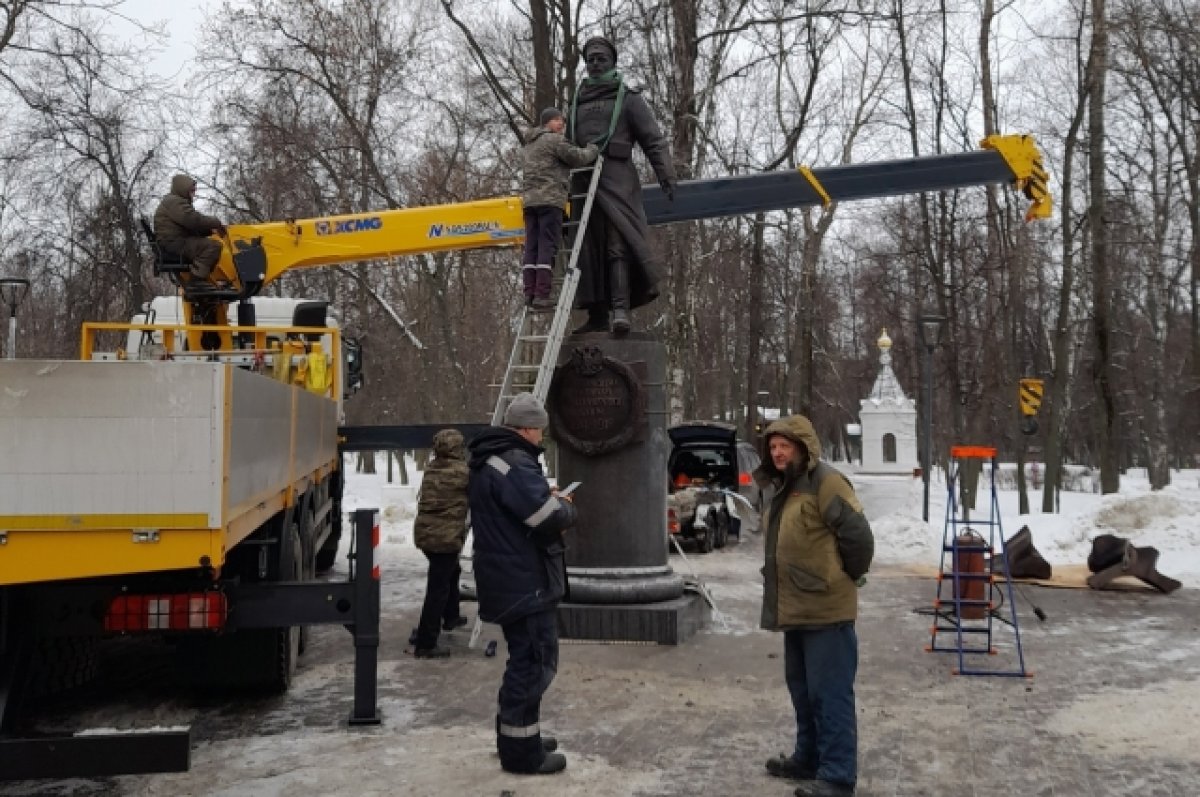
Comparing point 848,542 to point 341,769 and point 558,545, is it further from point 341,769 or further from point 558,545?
point 341,769

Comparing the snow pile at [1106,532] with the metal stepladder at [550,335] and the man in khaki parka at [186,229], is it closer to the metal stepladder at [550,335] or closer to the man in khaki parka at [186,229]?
the metal stepladder at [550,335]

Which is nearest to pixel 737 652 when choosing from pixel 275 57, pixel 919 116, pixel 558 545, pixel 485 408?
pixel 558 545

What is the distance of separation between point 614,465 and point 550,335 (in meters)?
1.24

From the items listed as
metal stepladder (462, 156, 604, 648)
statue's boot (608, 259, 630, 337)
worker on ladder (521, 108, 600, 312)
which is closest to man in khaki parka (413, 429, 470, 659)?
metal stepladder (462, 156, 604, 648)

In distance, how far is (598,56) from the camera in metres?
10.0

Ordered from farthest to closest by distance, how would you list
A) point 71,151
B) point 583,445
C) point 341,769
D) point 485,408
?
point 485,408 → point 71,151 → point 583,445 → point 341,769

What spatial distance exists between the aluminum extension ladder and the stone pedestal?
333 millimetres

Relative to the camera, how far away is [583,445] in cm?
954

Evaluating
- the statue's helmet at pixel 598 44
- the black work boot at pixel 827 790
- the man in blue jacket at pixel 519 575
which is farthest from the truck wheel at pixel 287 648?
the statue's helmet at pixel 598 44

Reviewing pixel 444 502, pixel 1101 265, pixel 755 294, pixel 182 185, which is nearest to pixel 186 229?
pixel 182 185

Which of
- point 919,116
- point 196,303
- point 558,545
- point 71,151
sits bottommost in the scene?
point 558,545

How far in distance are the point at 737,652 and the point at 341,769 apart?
3904 mm

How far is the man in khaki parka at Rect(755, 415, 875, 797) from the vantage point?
17.1 ft

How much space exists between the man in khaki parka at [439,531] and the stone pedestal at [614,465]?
1014 mm
